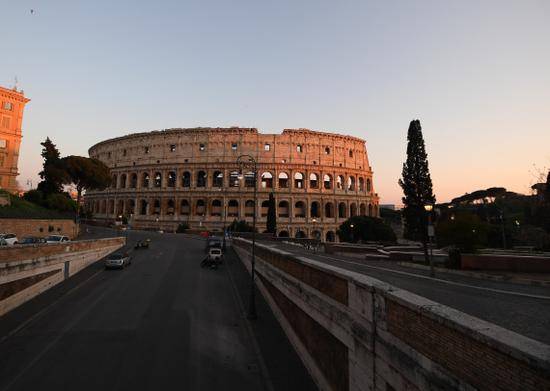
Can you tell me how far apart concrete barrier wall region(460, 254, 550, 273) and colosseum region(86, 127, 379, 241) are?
48061 millimetres

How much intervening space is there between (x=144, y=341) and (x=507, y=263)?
78.0 feet

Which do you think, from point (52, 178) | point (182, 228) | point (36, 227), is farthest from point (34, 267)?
point (182, 228)

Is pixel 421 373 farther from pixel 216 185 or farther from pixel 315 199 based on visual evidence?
pixel 216 185

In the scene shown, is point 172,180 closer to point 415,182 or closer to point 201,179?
point 201,179

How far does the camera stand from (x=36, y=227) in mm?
38750

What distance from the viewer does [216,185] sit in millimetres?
80688

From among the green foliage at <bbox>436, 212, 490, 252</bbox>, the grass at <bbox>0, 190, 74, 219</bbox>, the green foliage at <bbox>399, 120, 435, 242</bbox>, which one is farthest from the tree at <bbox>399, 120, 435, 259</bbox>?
the grass at <bbox>0, 190, 74, 219</bbox>

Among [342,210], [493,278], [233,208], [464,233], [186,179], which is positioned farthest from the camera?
[186,179]

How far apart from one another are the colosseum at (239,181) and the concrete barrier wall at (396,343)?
60979mm

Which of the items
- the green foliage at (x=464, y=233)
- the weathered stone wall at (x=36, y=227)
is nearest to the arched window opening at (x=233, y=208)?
the weathered stone wall at (x=36, y=227)

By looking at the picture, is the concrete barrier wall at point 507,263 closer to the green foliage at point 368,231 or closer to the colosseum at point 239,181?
the green foliage at point 368,231

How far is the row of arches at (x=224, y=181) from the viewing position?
76.6 meters

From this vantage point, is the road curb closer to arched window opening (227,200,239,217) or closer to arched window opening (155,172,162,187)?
arched window opening (227,200,239,217)

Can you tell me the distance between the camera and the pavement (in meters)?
12.1
